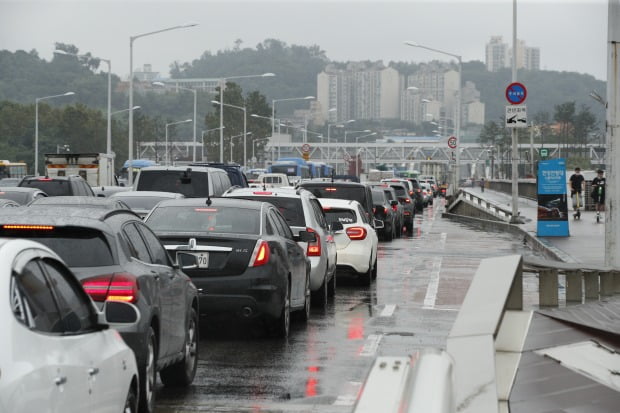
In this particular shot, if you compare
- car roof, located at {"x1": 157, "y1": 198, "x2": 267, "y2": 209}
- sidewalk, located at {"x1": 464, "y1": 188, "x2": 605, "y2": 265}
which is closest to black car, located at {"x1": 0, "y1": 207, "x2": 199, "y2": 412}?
car roof, located at {"x1": 157, "y1": 198, "x2": 267, "y2": 209}

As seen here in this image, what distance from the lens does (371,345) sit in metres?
14.2

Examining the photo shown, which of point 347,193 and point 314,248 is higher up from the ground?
point 347,193

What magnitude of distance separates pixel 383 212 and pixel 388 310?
64.5ft

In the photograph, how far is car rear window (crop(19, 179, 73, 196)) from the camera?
3331 cm

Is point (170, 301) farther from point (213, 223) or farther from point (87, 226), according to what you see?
point (213, 223)

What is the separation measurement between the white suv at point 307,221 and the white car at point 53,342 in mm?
10664

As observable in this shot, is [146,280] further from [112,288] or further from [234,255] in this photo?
[234,255]

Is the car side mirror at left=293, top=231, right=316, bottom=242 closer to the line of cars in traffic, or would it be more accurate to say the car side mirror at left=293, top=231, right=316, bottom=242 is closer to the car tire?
the line of cars in traffic

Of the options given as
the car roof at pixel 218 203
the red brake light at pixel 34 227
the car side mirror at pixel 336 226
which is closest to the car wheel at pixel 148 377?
the red brake light at pixel 34 227

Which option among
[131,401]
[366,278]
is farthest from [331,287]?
[131,401]

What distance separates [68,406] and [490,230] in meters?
42.1

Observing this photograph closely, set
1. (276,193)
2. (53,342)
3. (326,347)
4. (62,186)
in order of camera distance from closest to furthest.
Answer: (53,342)
(326,347)
(276,193)
(62,186)

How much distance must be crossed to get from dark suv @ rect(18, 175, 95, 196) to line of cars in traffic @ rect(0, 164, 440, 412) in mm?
12464

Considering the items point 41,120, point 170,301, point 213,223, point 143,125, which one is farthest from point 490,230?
point 143,125
